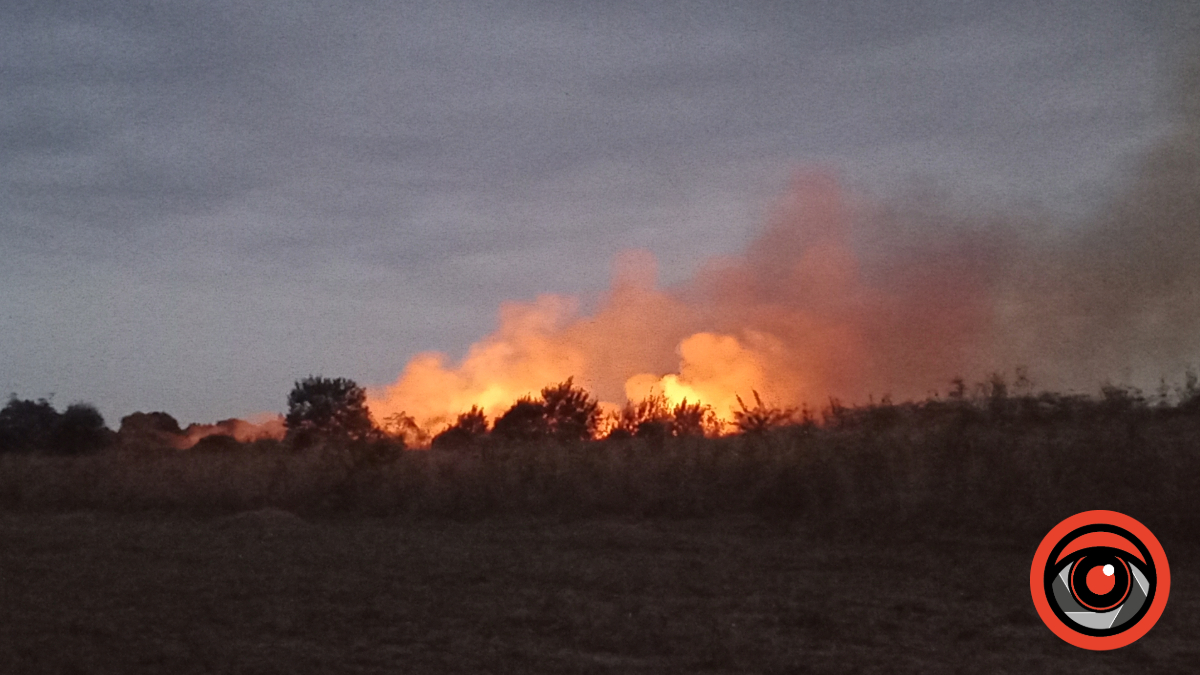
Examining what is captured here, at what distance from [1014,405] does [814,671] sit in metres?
10.4

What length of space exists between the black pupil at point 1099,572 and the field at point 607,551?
126 centimetres

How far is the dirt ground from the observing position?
6758mm

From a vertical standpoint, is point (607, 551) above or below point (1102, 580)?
below

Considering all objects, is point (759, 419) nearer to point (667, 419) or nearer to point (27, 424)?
point (667, 419)

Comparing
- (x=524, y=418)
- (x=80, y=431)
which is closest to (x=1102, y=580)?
(x=524, y=418)

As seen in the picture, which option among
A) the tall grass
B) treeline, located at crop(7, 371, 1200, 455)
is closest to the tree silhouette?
treeline, located at crop(7, 371, 1200, 455)

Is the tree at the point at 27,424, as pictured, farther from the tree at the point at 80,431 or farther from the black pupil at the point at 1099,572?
the black pupil at the point at 1099,572

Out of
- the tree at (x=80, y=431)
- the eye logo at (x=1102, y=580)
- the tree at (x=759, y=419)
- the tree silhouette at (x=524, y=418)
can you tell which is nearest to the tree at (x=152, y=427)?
the tree at (x=80, y=431)

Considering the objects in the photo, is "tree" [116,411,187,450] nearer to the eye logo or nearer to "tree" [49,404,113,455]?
"tree" [49,404,113,455]

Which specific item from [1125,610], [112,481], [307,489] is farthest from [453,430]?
[1125,610]

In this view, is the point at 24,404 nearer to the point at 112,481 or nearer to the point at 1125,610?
the point at 112,481

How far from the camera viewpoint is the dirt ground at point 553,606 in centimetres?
676

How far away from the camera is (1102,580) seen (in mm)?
5445

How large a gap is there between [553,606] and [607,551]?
3505 millimetres
